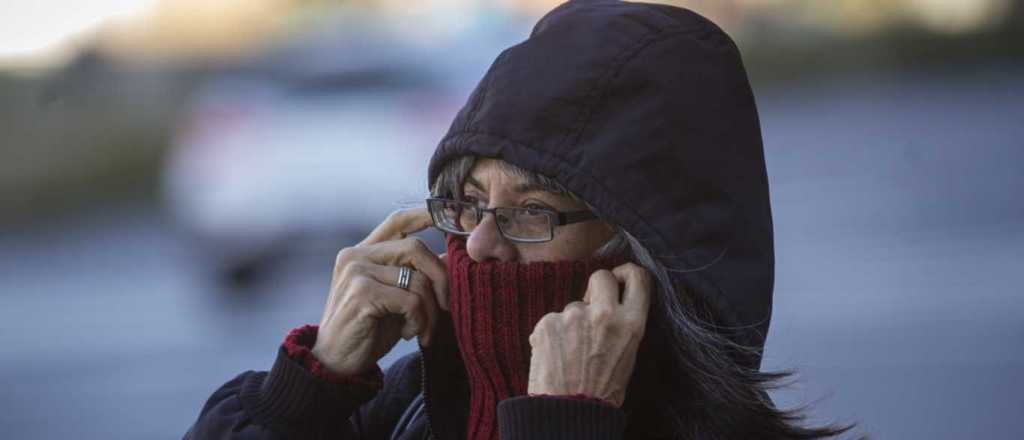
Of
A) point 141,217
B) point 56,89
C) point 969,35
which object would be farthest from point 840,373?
point 56,89

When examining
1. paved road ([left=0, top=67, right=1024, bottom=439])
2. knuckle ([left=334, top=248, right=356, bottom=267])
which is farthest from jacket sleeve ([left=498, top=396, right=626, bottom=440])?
paved road ([left=0, top=67, right=1024, bottom=439])

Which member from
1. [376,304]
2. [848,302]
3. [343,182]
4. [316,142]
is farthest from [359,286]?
[316,142]

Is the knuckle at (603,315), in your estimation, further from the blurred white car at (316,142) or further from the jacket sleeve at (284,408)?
the blurred white car at (316,142)

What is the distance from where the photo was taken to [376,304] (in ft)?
7.14

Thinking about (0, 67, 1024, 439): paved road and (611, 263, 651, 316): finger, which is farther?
(0, 67, 1024, 439): paved road

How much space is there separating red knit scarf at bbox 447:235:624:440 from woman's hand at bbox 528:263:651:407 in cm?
5

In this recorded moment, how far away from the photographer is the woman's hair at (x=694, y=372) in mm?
1979

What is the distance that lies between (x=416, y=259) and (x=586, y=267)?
348mm

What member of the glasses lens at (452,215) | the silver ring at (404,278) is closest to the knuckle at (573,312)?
the glasses lens at (452,215)

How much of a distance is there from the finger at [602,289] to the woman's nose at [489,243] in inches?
5.8

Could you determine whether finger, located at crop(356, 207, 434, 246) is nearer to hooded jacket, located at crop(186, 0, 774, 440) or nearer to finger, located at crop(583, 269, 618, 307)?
hooded jacket, located at crop(186, 0, 774, 440)

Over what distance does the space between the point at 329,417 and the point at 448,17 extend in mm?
3896

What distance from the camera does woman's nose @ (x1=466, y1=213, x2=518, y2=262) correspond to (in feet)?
6.64

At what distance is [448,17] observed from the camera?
230 inches
